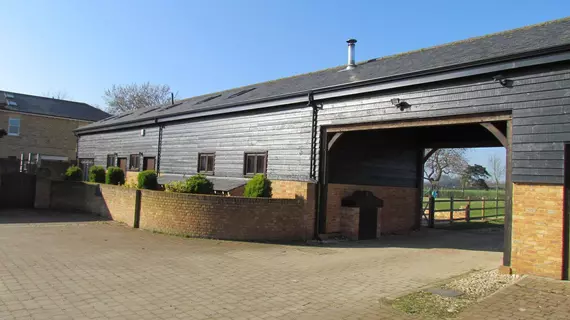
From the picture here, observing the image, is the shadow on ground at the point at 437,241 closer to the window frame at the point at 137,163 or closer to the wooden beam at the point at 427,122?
the wooden beam at the point at 427,122

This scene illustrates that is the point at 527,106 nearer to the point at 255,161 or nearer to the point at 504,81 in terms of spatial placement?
the point at 504,81

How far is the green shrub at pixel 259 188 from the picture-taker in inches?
502

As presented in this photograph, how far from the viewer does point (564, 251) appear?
7.61 meters

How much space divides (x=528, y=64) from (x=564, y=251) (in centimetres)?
361

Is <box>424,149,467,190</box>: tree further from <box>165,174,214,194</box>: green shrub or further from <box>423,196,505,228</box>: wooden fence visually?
<box>165,174,214,194</box>: green shrub

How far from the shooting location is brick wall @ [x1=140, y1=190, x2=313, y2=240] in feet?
38.1

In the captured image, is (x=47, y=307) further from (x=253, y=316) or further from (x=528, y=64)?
(x=528, y=64)

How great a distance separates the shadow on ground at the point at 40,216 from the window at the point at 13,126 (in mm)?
19361

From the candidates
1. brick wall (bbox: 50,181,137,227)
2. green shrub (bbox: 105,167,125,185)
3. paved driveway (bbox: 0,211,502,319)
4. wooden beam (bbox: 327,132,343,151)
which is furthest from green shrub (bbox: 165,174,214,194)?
green shrub (bbox: 105,167,125,185)

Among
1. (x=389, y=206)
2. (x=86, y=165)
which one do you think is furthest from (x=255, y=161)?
(x=86, y=165)

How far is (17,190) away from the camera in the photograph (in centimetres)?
1798

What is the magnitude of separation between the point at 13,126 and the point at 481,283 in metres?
36.3

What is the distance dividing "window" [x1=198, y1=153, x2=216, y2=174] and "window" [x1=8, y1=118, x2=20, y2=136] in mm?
23925

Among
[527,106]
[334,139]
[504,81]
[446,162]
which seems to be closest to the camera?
[527,106]
